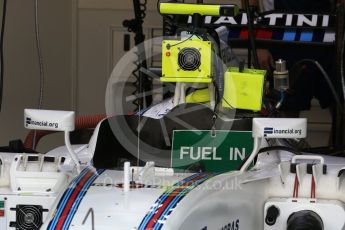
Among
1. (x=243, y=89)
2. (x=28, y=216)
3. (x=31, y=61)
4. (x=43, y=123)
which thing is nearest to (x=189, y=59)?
(x=243, y=89)

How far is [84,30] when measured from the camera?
6816 millimetres

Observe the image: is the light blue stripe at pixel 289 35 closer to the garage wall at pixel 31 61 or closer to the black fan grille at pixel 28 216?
the garage wall at pixel 31 61

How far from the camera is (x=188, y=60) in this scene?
3.24 meters

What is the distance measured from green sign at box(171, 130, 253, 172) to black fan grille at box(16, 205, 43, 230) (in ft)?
2.00

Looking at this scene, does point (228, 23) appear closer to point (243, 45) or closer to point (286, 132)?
point (243, 45)

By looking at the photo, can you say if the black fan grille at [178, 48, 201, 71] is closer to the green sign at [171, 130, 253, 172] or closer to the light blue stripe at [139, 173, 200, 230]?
the green sign at [171, 130, 253, 172]

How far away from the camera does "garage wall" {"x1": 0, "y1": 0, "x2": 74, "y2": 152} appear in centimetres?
585

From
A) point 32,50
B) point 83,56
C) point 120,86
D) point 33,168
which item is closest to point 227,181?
point 33,168

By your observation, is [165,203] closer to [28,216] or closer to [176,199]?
[176,199]

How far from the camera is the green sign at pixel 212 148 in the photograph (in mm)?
3127

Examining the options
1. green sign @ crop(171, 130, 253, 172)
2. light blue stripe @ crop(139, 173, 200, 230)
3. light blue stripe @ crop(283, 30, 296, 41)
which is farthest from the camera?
light blue stripe @ crop(283, 30, 296, 41)

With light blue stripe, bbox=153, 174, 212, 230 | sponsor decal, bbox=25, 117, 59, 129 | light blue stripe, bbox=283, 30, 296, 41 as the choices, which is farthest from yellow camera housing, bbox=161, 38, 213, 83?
light blue stripe, bbox=283, 30, 296, 41

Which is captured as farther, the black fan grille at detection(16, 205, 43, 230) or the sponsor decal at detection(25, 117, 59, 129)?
the sponsor decal at detection(25, 117, 59, 129)

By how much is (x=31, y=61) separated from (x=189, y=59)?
3.18 meters
